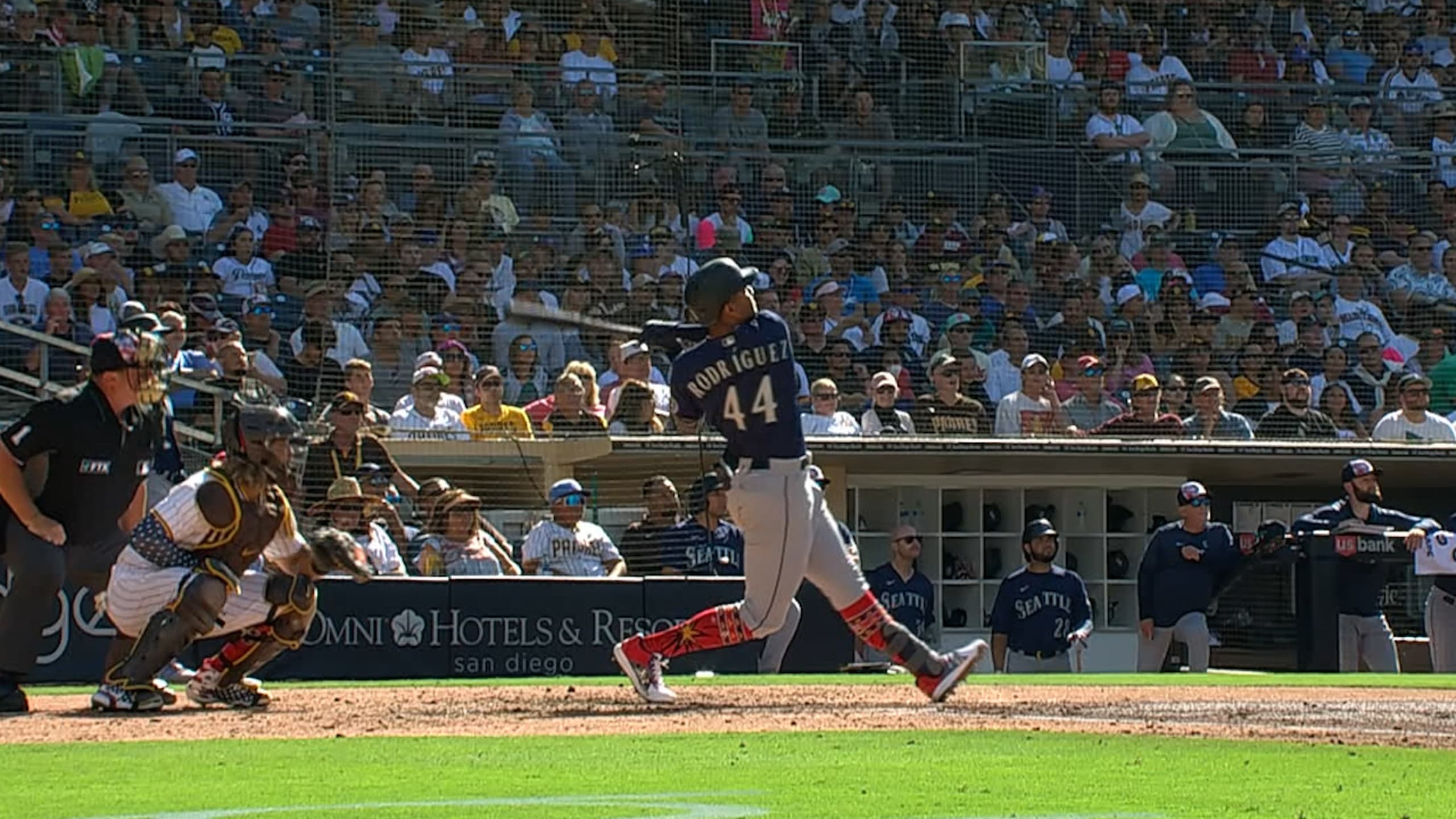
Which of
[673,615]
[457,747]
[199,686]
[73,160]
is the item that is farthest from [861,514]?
[457,747]

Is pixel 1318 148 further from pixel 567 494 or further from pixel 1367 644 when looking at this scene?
pixel 567 494

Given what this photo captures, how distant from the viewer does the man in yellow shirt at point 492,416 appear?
50.6 feet

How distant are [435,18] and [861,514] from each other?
630 cm

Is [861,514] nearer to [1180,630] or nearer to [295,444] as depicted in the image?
[1180,630]

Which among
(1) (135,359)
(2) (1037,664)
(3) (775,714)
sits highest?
(1) (135,359)

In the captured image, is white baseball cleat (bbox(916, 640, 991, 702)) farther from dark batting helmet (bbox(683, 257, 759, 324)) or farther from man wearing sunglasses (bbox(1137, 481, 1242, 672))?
man wearing sunglasses (bbox(1137, 481, 1242, 672))

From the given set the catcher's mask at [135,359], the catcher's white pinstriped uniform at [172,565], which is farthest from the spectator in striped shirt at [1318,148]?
the catcher's white pinstriped uniform at [172,565]

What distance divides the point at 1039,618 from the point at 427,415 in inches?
174

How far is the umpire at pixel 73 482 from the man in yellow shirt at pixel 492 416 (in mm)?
5591

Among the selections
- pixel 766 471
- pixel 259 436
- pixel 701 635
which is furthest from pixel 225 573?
pixel 766 471

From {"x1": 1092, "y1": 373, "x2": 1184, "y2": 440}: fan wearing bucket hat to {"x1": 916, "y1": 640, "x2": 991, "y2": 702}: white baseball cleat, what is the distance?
8.30 m

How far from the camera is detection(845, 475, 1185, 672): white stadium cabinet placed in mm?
18062

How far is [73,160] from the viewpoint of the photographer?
59.0ft

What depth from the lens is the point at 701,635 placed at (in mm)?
9234
